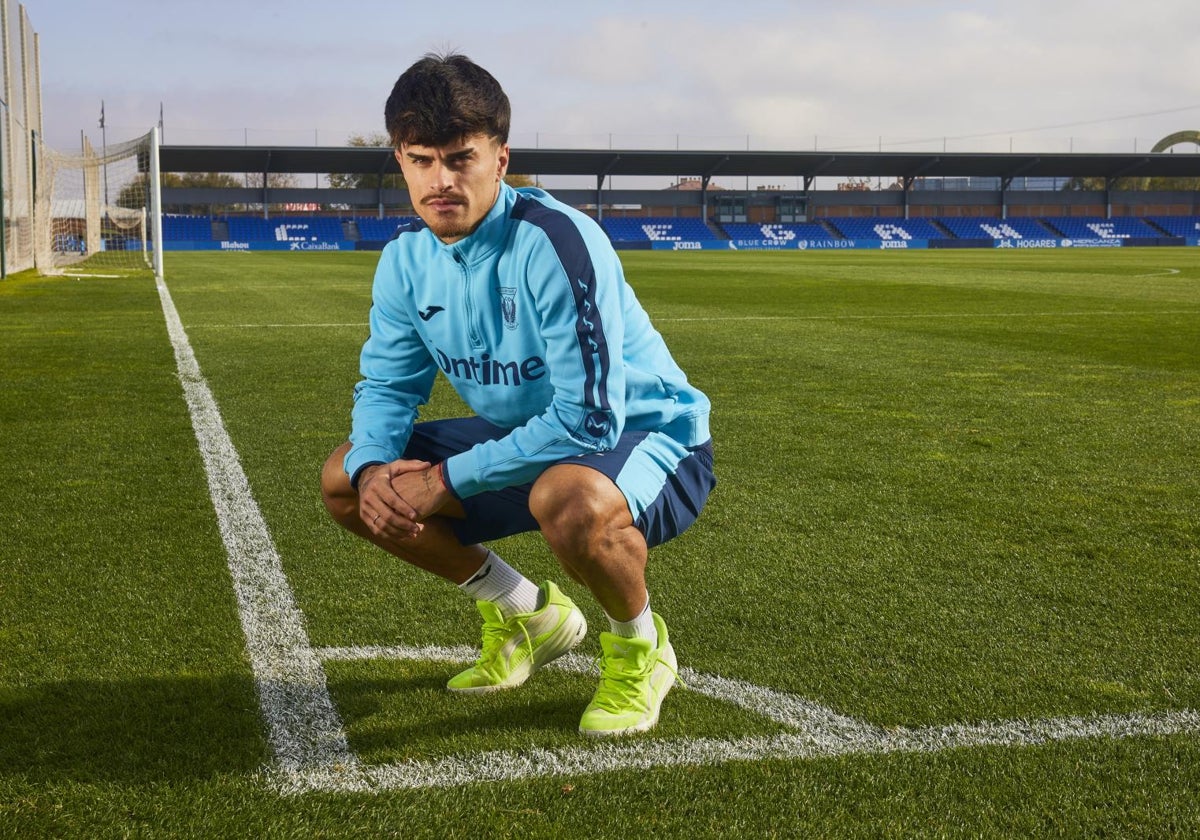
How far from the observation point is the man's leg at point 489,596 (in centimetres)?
295

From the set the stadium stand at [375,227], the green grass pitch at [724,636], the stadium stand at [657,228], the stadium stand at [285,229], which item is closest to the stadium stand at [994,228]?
the stadium stand at [657,228]

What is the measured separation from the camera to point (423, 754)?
2572 mm

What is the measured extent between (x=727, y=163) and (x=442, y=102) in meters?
61.3

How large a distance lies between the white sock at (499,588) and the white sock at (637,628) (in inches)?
12.9

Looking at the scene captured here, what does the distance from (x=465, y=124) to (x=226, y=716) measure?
1503mm

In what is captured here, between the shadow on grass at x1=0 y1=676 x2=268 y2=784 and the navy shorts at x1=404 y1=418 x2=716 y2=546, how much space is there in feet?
2.35

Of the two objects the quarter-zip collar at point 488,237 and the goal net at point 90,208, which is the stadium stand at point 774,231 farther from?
the quarter-zip collar at point 488,237

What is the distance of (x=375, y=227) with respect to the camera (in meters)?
60.6

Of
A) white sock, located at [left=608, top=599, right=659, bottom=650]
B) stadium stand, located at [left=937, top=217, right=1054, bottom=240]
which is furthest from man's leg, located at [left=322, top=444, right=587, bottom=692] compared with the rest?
stadium stand, located at [left=937, top=217, right=1054, bottom=240]

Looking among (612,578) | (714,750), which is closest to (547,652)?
(612,578)

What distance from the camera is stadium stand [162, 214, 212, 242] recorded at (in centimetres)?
5575

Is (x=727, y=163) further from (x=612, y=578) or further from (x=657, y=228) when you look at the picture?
(x=612, y=578)

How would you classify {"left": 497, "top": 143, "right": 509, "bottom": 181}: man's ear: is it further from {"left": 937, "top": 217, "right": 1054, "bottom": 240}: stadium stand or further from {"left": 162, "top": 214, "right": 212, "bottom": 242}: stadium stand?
{"left": 937, "top": 217, "right": 1054, "bottom": 240}: stadium stand

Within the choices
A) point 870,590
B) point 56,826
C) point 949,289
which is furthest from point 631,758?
point 949,289
